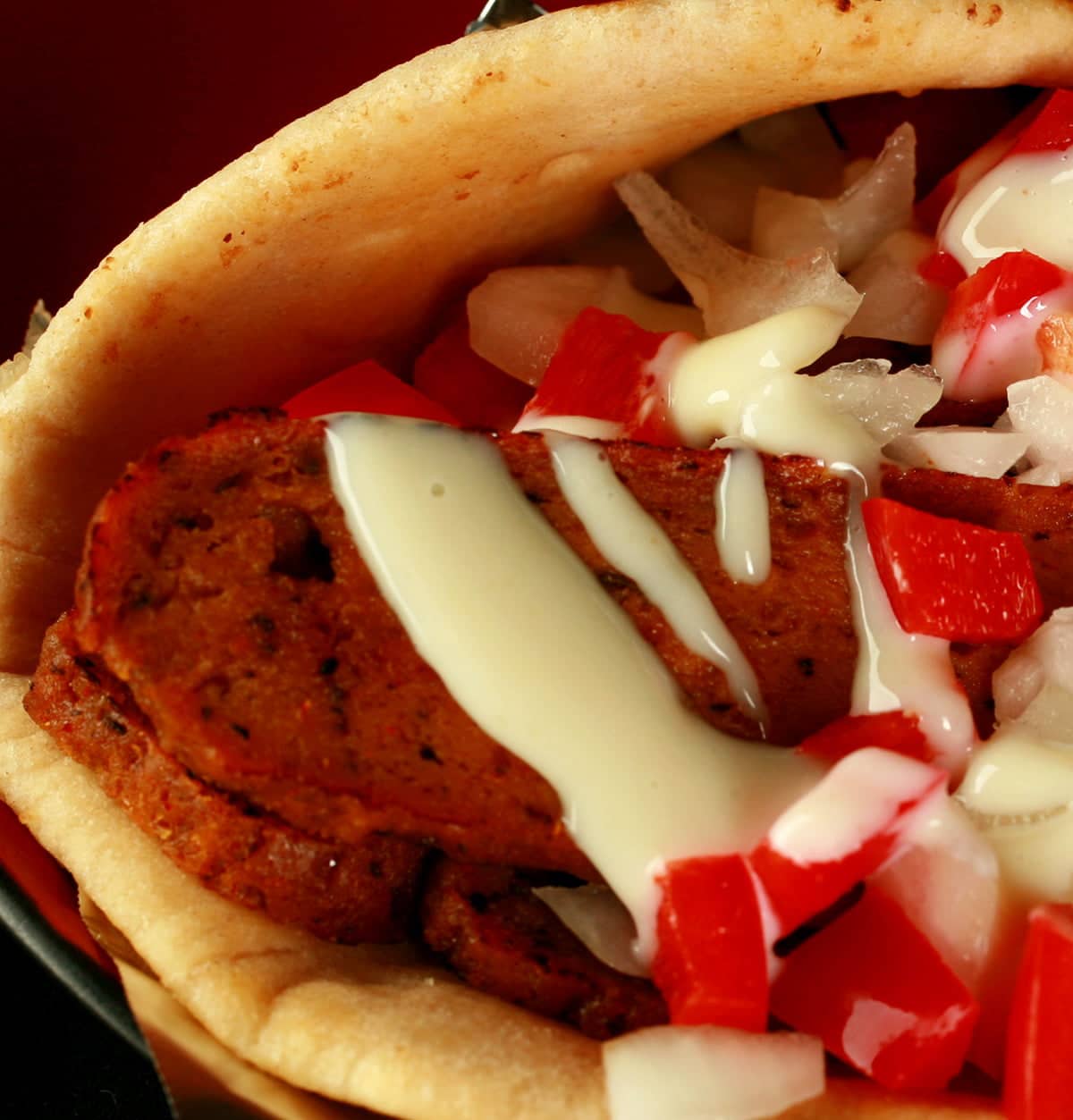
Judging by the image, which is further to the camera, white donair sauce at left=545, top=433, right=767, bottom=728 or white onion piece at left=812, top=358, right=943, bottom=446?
white onion piece at left=812, top=358, right=943, bottom=446

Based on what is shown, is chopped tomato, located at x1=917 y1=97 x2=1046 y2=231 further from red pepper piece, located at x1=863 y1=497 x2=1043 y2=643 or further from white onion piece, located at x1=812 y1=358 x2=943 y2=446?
red pepper piece, located at x1=863 y1=497 x2=1043 y2=643

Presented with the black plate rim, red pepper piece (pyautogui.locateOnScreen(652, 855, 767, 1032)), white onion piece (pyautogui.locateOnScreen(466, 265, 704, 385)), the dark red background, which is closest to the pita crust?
white onion piece (pyautogui.locateOnScreen(466, 265, 704, 385))

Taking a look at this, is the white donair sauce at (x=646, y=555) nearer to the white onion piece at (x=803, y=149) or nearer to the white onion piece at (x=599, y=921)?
the white onion piece at (x=599, y=921)

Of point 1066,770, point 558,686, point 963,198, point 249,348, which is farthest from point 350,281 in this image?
point 1066,770

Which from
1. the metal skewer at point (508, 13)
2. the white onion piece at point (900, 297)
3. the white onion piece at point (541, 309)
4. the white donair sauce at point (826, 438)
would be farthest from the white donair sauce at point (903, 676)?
the metal skewer at point (508, 13)

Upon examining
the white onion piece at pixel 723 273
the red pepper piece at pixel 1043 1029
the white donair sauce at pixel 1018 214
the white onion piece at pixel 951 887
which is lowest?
the red pepper piece at pixel 1043 1029

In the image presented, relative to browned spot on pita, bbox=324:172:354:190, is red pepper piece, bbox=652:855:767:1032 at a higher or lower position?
lower

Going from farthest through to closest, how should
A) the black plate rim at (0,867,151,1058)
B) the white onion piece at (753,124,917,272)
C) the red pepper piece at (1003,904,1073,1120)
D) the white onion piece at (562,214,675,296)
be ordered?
the white onion piece at (562,214,675,296), the white onion piece at (753,124,917,272), the black plate rim at (0,867,151,1058), the red pepper piece at (1003,904,1073,1120)
